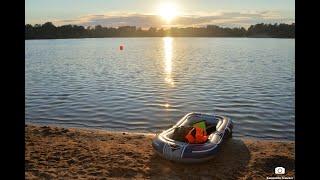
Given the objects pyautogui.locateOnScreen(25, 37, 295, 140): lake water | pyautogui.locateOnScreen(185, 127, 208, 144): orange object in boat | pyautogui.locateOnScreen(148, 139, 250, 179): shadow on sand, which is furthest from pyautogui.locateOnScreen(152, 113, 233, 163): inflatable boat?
pyautogui.locateOnScreen(25, 37, 295, 140): lake water

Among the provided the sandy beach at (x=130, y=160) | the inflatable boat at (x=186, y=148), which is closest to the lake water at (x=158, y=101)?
the sandy beach at (x=130, y=160)

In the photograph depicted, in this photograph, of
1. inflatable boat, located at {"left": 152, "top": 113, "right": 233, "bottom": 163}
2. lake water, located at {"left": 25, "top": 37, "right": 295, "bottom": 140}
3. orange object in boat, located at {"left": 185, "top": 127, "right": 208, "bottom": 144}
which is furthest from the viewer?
lake water, located at {"left": 25, "top": 37, "right": 295, "bottom": 140}

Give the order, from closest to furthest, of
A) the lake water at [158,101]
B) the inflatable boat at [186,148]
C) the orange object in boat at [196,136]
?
1. the inflatable boat at [186,148]
2. the orange object in boat at [196,136]
3. the lake water at [158,101]

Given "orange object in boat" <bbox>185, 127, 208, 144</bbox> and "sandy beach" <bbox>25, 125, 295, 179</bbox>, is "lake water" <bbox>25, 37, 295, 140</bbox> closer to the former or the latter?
"sandy beach" <bbox>25, 125, 295, 179</bbox>

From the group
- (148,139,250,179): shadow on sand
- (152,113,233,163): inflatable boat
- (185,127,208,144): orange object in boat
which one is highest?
(185,127,208,144): orange object in boat

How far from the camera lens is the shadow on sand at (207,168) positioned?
1122 cm

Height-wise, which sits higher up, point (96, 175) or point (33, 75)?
point (33, 75)

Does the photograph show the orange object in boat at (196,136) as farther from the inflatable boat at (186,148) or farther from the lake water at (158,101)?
the lake water at (158,101)

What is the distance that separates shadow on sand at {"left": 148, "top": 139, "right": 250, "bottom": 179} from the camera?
1122 cm

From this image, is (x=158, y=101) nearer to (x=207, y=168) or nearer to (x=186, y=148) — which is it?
(x=186, y=148)

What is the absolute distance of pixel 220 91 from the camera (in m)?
29.2

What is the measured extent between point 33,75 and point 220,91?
21.9m
